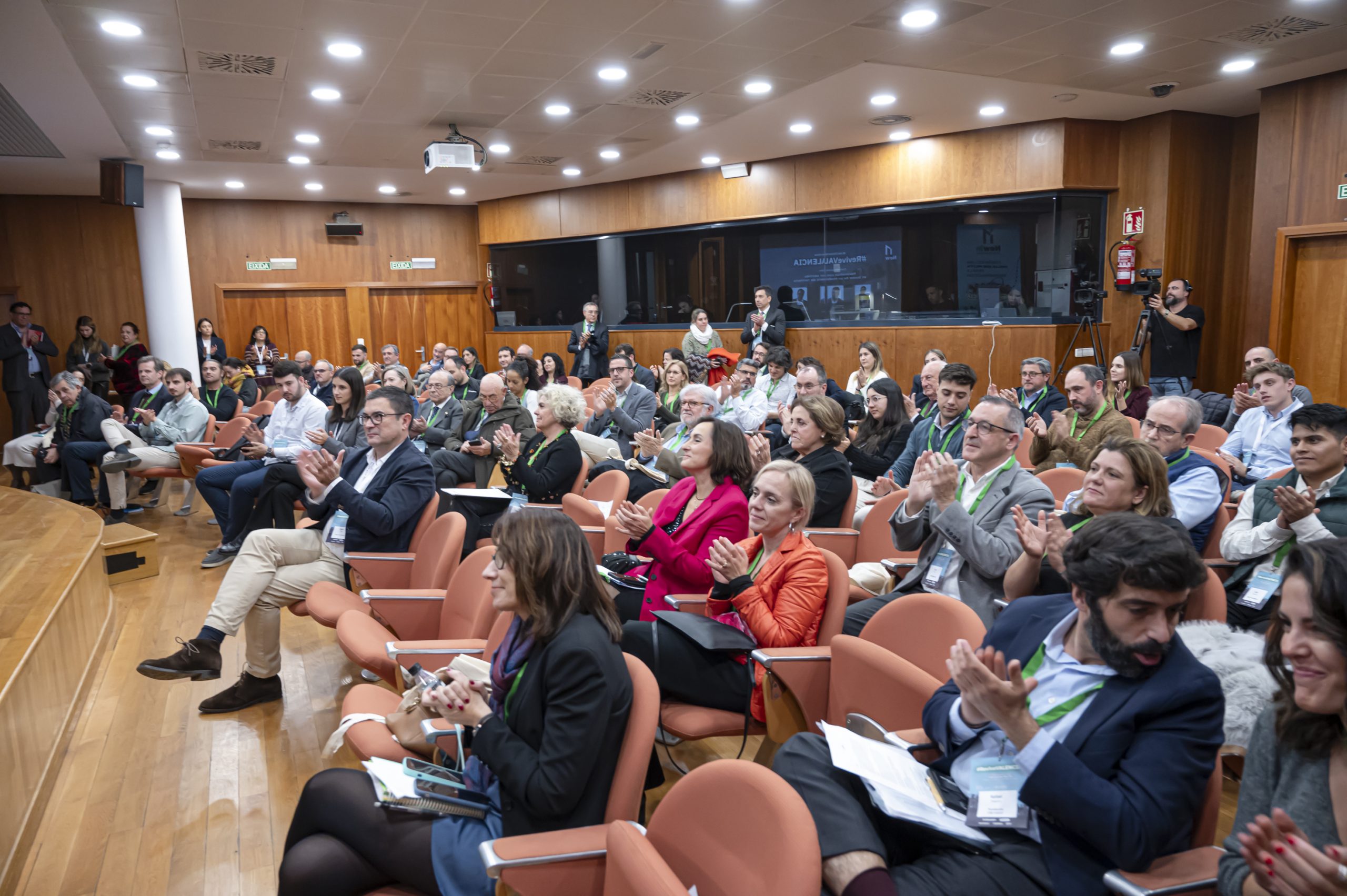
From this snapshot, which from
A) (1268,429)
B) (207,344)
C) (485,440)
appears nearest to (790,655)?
(485,440)

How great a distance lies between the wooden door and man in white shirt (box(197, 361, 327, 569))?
8.46 metres

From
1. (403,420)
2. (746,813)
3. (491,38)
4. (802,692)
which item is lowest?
(802,692)

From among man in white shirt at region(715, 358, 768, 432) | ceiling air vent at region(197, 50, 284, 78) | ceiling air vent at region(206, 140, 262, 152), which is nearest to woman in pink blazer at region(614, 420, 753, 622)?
man in white shirt at region(715, 358, 768, 432)

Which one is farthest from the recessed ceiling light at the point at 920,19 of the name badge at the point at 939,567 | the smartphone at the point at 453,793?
the smartphone at the point at 453,793

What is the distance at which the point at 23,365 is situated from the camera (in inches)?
396

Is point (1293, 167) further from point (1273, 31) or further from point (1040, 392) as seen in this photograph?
point (1040, 392)

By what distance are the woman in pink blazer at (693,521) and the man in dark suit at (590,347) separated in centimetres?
884

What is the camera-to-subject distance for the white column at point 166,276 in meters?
10.4

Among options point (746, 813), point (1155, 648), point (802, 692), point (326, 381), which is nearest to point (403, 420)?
point (802, 692)

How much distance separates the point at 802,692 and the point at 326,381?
705cm

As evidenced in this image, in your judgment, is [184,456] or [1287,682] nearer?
[1287,682]

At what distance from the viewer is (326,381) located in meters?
8.15

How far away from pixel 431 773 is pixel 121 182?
404 inches

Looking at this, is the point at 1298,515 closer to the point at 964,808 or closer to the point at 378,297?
the point at 964,808
